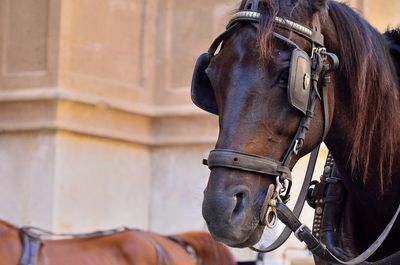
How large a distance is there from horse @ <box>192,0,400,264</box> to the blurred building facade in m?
3.94

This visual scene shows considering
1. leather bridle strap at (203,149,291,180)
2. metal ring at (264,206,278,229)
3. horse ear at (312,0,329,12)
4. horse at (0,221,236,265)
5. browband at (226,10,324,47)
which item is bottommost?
horse at (0,221,236,265)

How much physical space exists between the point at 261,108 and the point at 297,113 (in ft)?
0.28

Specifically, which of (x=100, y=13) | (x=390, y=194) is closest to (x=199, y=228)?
(x=100, y=13)

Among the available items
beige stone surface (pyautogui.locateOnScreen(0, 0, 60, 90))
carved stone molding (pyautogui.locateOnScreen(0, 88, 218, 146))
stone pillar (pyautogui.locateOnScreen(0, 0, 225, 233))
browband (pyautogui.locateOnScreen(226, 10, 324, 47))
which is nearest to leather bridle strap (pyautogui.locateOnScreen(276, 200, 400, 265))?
browband (pyautogui.locateOnScreen(226, 10, 324, 47))

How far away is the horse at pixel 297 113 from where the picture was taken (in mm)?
2156

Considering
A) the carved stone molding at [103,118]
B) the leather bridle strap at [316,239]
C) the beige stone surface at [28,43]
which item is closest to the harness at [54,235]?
the carved stone molding at [103,118]

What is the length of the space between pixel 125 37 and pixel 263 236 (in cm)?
473

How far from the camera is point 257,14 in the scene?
2.27 m

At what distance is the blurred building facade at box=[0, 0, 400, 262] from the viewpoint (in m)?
6.45

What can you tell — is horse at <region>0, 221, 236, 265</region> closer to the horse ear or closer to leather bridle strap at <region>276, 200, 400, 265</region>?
leather bridle strap at <region>276, 200, 400, 265</region>

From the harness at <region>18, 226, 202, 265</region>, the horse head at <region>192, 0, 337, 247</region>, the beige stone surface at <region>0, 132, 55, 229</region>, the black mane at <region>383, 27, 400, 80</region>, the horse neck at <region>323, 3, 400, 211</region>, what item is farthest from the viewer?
the beige stone surface at <region>0, 132, 55, 229</region>

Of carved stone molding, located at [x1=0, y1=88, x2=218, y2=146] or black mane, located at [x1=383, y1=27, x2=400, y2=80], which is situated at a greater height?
black mane, located at [x1=383, y1=27, x2=400, y2=80]

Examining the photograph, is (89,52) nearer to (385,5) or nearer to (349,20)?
(385,5)

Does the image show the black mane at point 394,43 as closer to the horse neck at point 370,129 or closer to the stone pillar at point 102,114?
the horse neck at point 370,129
